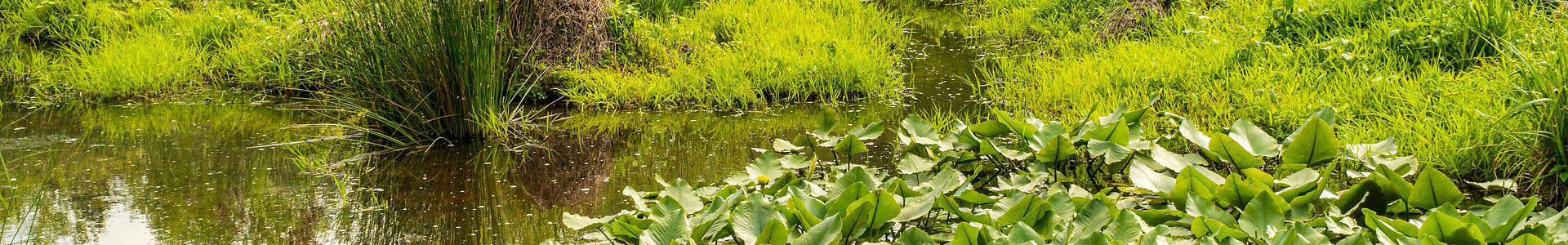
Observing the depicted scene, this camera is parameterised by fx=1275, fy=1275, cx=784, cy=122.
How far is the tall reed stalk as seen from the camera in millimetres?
4234

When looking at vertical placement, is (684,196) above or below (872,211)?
below

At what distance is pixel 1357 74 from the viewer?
4395mm

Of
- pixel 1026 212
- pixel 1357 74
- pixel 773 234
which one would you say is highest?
pixel 773 234

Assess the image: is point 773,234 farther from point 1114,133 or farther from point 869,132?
point 1114,133

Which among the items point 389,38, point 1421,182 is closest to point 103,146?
point 389,38

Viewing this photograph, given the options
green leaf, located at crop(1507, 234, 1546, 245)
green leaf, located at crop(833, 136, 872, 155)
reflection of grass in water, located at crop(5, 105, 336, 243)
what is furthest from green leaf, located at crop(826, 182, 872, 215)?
reflection of grass in water, located at crop(5, 105, 336, 243)

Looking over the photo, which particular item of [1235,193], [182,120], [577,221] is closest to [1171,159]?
[1235,193]

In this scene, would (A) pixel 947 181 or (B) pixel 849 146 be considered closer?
(A) pixel 947 181

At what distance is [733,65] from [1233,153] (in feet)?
8.65

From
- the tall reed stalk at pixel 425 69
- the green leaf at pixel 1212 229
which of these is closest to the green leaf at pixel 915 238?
the green leaf at pixel 1212 229

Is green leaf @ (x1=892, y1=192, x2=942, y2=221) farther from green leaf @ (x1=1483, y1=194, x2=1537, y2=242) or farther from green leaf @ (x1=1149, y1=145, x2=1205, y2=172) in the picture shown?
green leaf @ (x1=1483, y1=194, x2=1537, y2=242)

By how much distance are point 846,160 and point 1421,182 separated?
5.49 feet

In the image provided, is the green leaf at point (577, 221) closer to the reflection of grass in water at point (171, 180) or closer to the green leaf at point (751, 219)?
the green leaf at point (751, 219)

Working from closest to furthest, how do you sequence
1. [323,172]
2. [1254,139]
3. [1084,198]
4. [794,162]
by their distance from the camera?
[1084,198] < [1254,139] < [794,162] < [323,172]
